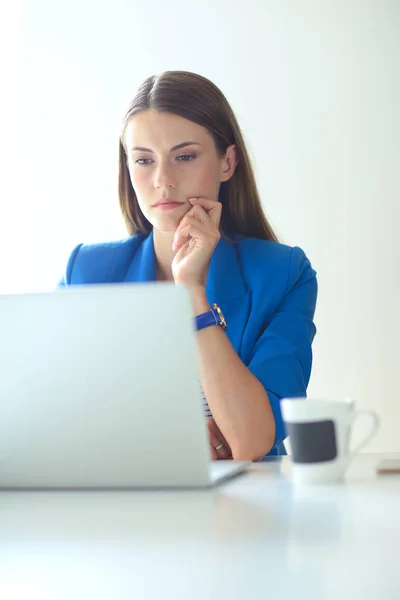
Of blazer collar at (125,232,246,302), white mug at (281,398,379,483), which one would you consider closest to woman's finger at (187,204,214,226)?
blazer collar at (125,232,246,302)

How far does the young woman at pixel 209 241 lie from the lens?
1754 millimetres

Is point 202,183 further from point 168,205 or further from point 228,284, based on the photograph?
point 228,284

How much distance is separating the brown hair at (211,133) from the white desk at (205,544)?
4.05 ft

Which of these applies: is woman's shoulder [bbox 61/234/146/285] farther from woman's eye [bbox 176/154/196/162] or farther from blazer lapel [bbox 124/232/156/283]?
woman's eye [bbox 176/154/196/162]

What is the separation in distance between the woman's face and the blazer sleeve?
0.96 feet

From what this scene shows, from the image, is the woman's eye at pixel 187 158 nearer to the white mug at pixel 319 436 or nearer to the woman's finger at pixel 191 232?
the woman's finger at pixel 191 232

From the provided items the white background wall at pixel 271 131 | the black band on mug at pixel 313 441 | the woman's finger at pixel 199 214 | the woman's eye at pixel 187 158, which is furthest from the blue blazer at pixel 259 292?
the white background wall at pixel 271 131

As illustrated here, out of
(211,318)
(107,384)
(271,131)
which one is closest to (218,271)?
(211,318)

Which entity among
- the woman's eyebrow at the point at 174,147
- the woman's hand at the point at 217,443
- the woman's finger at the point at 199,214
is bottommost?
the woman's hand at the point at 217,443

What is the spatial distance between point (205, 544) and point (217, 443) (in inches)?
40.0

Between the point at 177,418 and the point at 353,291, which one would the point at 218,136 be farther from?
the point at 353,291

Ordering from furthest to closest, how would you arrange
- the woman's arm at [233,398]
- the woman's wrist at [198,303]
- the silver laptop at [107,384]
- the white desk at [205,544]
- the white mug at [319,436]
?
the woman's wrist at [198,303]
the woman's arm at [233,398]
the white mug at [319,436]
the silver laptop at [107,384]
the white desk at [205,544]

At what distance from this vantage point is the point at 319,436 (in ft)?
→ 2.95

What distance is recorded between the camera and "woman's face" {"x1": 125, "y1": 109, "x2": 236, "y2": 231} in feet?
6.15
